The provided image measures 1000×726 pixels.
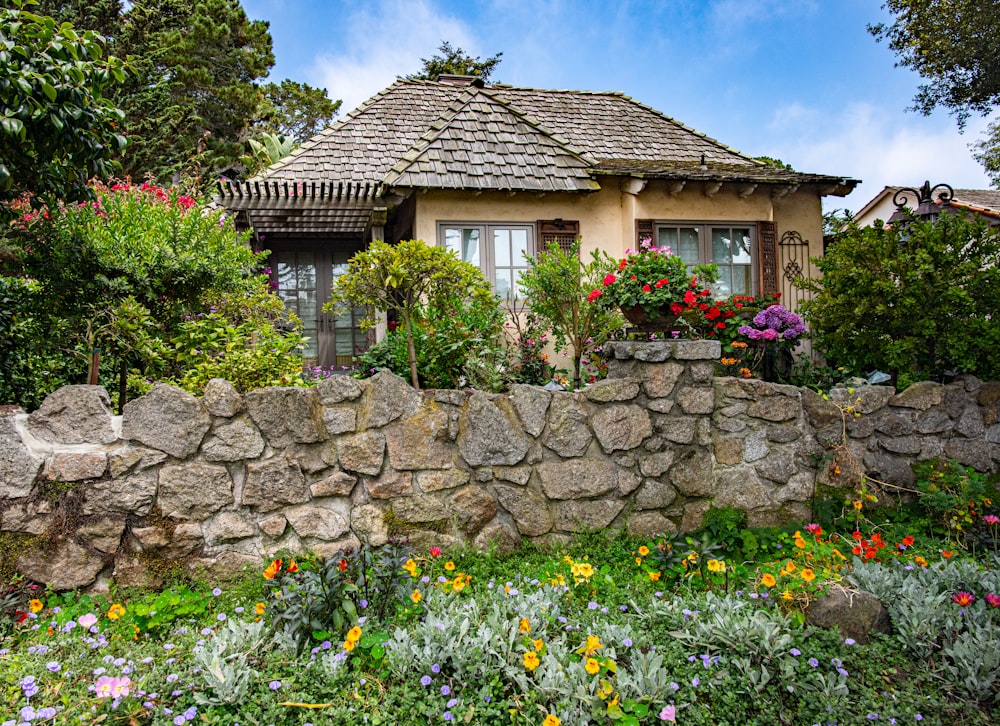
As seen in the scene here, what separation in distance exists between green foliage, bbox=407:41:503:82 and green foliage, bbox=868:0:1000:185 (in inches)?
422

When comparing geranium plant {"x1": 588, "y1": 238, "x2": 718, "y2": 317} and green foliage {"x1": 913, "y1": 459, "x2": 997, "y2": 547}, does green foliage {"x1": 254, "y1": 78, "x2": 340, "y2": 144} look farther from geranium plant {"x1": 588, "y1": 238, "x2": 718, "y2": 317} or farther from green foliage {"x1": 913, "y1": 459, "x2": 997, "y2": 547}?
green foliage {"x1": 913, "y1": 459, "x2": 997, "y2": 547}

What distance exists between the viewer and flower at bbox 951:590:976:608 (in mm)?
2990

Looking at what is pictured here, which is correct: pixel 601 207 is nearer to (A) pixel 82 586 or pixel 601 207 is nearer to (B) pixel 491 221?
(B) pixel 491 221

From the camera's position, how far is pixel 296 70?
A: 1906 centimetres

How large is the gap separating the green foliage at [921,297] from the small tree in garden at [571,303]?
1.99 m

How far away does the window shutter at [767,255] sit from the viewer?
8.50m

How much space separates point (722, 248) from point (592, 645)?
23.4 ft

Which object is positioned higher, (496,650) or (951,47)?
(951,47)

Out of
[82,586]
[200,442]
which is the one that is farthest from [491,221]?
[82,586]

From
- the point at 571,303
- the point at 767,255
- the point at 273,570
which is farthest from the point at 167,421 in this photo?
the point at 767,255

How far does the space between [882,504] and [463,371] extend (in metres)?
3.33

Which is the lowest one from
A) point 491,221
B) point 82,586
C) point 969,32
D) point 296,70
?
point 82,586

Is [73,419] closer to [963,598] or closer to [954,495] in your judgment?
[963,598]

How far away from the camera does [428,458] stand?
153 inches
